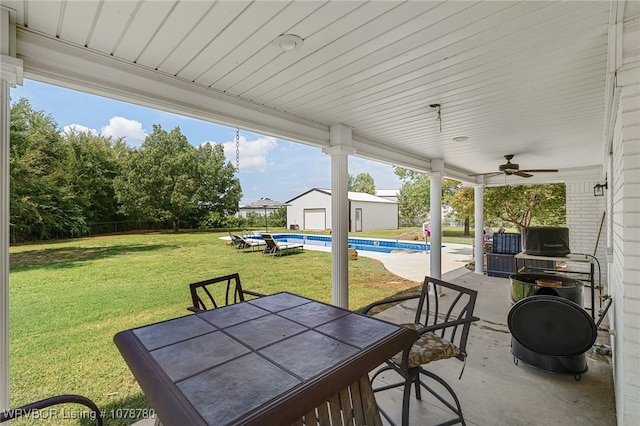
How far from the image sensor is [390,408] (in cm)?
231

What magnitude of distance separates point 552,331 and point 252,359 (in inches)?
103

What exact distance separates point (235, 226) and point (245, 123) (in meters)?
10.1

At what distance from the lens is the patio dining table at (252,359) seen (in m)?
1.01

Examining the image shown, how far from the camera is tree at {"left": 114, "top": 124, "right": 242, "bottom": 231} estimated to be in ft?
33.8

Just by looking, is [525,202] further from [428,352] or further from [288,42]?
[288,42]

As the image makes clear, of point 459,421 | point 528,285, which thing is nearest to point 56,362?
point 459,421

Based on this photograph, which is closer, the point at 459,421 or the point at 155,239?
the point at 459,421

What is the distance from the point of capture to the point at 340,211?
139 inches

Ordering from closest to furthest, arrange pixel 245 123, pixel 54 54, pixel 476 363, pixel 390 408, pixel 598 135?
pixel 54 54, pixel 390 408, pixel 245 123, pixel 476 363, pixel 598 135

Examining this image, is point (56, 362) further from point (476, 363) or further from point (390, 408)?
point (476, 363)

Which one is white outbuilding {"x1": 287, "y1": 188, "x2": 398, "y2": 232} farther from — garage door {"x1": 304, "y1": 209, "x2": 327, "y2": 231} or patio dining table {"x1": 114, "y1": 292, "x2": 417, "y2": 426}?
patio dining table {"x1": 114, "y1": 292, "x2": 417, "y2": 426}

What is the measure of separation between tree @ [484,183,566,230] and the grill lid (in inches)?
319

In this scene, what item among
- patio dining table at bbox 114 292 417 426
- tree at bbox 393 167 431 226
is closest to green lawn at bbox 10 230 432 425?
patio dining table at bbox 114 292 417 426

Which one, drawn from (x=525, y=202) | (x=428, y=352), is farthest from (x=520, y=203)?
(x=428, y=352)
